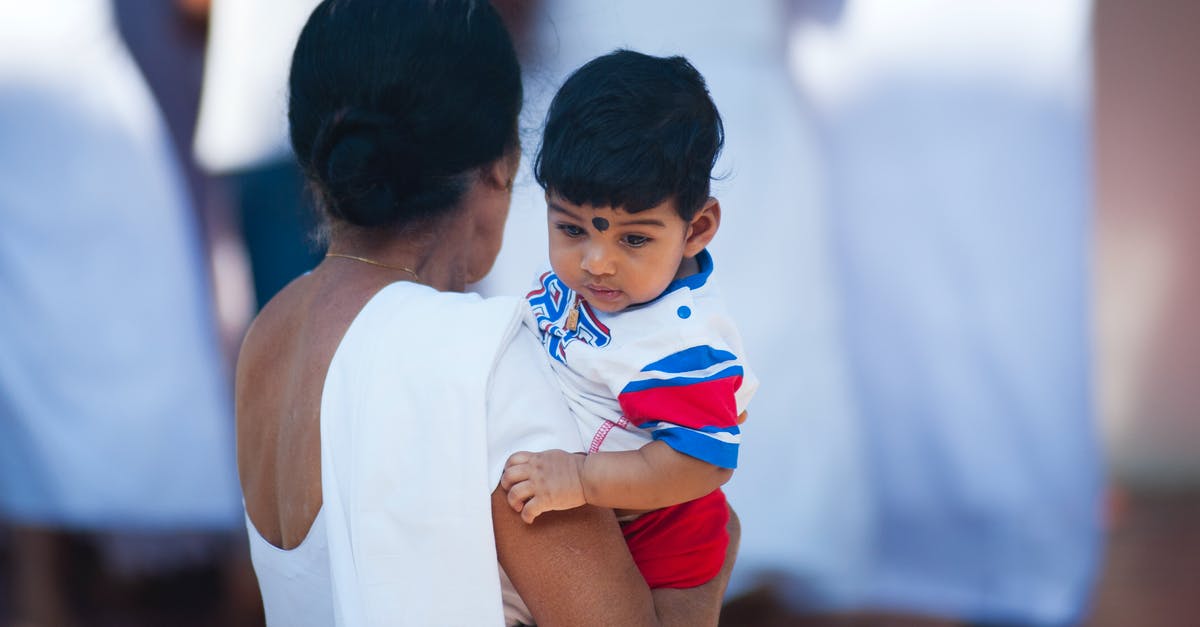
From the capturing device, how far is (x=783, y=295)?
2.95 m

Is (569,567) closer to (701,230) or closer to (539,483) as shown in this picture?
(539,483)

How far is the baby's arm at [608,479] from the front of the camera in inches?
34.3

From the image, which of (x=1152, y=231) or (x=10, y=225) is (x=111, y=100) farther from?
(x=1152, y=231)

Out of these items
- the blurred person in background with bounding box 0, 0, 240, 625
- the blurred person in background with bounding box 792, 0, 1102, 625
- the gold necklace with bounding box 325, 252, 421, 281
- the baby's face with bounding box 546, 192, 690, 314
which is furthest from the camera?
the blurred person in background with bounding box 0, 0, 240, 625

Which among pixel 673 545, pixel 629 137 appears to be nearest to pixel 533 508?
pixel 673 545

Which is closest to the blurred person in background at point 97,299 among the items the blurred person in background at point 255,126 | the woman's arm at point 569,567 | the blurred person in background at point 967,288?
the blurred person in background at point 255,126

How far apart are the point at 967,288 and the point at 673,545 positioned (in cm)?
215

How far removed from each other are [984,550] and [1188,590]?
84 cm

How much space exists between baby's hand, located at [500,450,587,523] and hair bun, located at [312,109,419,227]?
0.33 meters

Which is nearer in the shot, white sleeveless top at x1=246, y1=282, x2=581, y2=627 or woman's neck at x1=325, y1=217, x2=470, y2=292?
white sleeveless top at x1=246, y1=282, x2=581, y2=627

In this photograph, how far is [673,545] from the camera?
106 cm

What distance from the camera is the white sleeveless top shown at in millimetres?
883

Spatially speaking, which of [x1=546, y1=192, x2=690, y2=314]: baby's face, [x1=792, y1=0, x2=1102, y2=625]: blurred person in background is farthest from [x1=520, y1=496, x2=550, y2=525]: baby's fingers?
[x1=792, y1=0, x2=1102, y2=625]: blurred person in background

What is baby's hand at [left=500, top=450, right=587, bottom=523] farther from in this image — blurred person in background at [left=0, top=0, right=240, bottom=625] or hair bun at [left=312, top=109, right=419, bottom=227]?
blurred person in background at [left=0, top=0, right=240, bottom=625]
